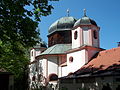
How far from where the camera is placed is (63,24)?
31.1 m

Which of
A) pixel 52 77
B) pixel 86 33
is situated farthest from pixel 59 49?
pixel 86 33

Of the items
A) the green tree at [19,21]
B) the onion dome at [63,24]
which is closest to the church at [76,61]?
the onion dome at [63,24]

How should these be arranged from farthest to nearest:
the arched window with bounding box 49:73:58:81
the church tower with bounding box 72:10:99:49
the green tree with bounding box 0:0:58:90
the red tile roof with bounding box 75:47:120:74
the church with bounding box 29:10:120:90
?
the arched window with bounding box 49:73:58:81 < the church tower with bounding box 72:10:99:49 < the red tile roof with bounding box 75:47:120:74 < the church with bounding box 29:10:120:90 < the green tree with bounding box 0:0:58:90

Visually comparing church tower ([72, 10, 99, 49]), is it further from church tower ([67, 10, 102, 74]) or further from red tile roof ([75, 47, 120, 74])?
red tile roof ([75, 47, 120, 74])

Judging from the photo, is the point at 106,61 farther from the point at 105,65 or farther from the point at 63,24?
the point at 63,24

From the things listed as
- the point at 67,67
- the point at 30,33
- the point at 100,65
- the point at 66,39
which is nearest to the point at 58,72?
the point at 67,67

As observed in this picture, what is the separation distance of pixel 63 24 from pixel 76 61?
938 centimetres

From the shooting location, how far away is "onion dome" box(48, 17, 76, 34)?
101 ft

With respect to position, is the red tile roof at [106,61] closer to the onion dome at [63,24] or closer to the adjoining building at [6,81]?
the adjoining building at [6,81]

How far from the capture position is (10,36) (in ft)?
34.6

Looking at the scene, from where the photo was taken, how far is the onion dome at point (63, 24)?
1212 inches

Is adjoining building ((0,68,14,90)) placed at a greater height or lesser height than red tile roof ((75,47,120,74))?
lesser

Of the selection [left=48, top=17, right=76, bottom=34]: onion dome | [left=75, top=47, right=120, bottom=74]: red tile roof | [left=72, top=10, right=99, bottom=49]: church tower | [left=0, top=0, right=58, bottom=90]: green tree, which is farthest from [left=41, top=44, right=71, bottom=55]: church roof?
[left=0, top=0, right=58, bottom=90]: green tree

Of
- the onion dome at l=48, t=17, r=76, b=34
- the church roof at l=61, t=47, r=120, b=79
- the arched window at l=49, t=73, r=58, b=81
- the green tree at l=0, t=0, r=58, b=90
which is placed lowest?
the arched window at l=49, t=73, r=58, b=81
